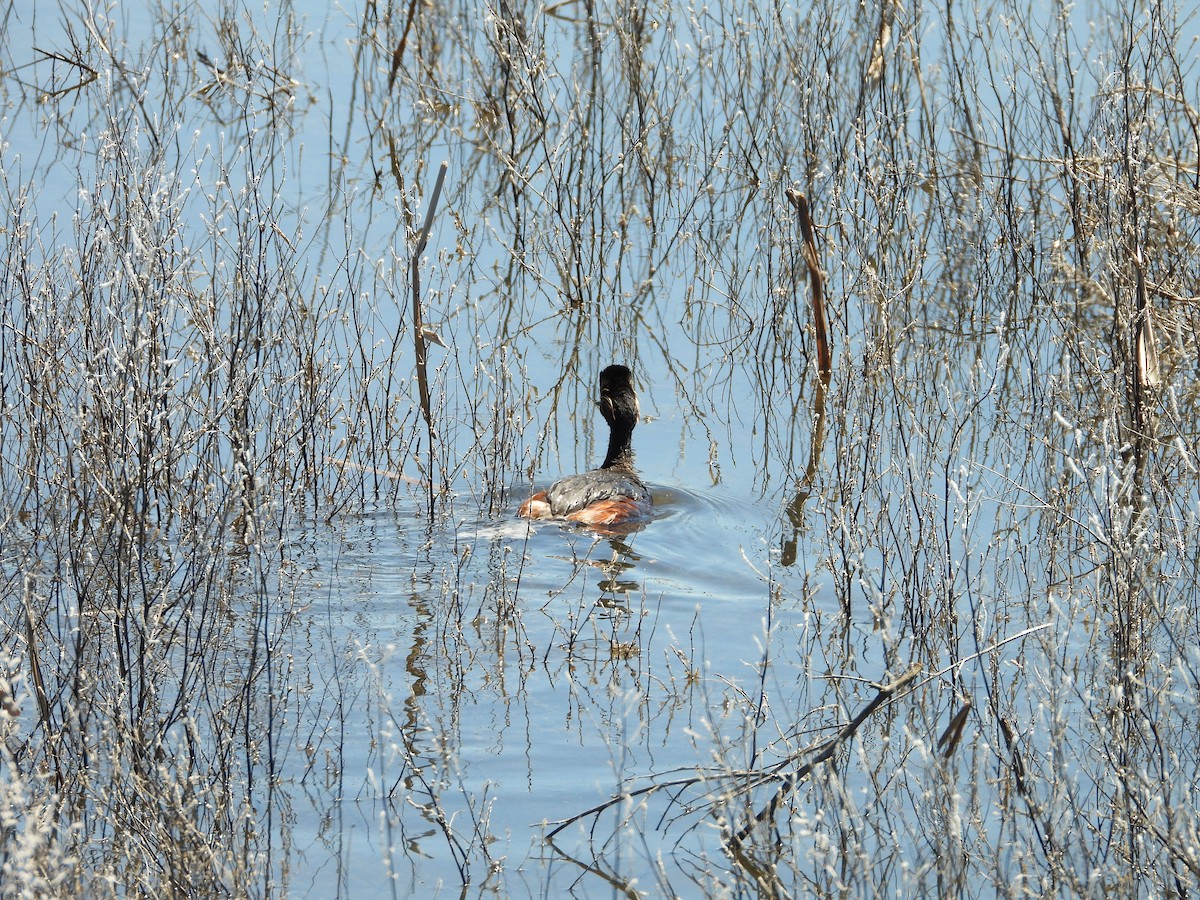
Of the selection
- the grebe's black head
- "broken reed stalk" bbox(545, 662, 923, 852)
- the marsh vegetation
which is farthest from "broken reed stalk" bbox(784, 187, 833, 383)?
"broken reed stalk" bbox(545, 662, 923, 852)

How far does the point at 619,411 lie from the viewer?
10.4 m

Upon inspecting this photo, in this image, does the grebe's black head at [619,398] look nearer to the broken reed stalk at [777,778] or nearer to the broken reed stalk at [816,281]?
the broken reed stalk at [816,281]

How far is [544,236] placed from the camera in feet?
44.1

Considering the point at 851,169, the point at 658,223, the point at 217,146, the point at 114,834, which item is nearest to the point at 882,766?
the point at 114,834

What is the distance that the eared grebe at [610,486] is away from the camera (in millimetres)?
9539

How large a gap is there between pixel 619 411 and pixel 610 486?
802 mm

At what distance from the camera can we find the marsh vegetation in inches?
201

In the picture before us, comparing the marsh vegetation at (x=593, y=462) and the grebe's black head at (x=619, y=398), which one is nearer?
the marsh vegetation at (x=593, y=462)

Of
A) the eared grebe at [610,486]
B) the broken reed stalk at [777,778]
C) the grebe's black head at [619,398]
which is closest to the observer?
the broken reed stalk at [777,778]

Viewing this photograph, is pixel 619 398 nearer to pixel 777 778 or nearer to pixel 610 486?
pixel 610 486

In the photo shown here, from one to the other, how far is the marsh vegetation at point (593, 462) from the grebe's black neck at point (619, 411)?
0.48 m

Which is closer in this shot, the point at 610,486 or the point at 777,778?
the point at 777,778

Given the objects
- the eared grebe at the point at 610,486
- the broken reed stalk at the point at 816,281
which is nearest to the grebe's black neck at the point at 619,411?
the eared grebe at the point at 610,486

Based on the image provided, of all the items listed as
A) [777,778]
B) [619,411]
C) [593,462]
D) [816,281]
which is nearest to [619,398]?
→ [619,411]
